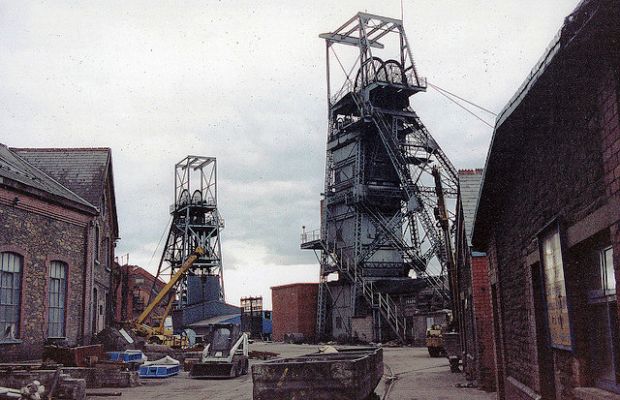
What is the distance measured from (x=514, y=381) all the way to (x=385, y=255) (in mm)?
34858

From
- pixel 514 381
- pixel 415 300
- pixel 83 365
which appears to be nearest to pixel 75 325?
pixel 83 365

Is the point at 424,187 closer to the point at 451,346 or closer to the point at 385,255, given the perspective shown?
the point at 385,255

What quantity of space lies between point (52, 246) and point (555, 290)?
18853 millimetres

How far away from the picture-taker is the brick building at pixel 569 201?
4348 millimetres

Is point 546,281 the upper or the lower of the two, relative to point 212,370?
upper

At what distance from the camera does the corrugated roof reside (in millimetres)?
25703

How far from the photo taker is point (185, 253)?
5441 cm

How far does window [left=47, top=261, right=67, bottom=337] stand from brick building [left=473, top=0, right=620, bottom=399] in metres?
17.3

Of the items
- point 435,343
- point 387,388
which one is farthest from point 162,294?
point 387,388

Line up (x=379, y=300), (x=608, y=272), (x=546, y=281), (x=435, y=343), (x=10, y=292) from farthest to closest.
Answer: (x=379, y=300) → (x=435, y=343) → (x=10, y=292) → (x=546, y=281) → (x=608, y=272)

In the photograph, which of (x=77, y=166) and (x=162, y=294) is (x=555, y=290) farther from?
(x=162, y=294)

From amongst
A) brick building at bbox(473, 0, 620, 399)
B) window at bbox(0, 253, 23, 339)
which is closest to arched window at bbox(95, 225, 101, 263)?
window at bbox(0, 253, 23, 339)

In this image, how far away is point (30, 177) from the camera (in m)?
22.1

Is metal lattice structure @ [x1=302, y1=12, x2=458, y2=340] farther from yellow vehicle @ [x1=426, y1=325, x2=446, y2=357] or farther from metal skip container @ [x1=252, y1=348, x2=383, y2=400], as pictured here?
metal skip container @ [x1=252, y1=348, x2=383, y2=400]
